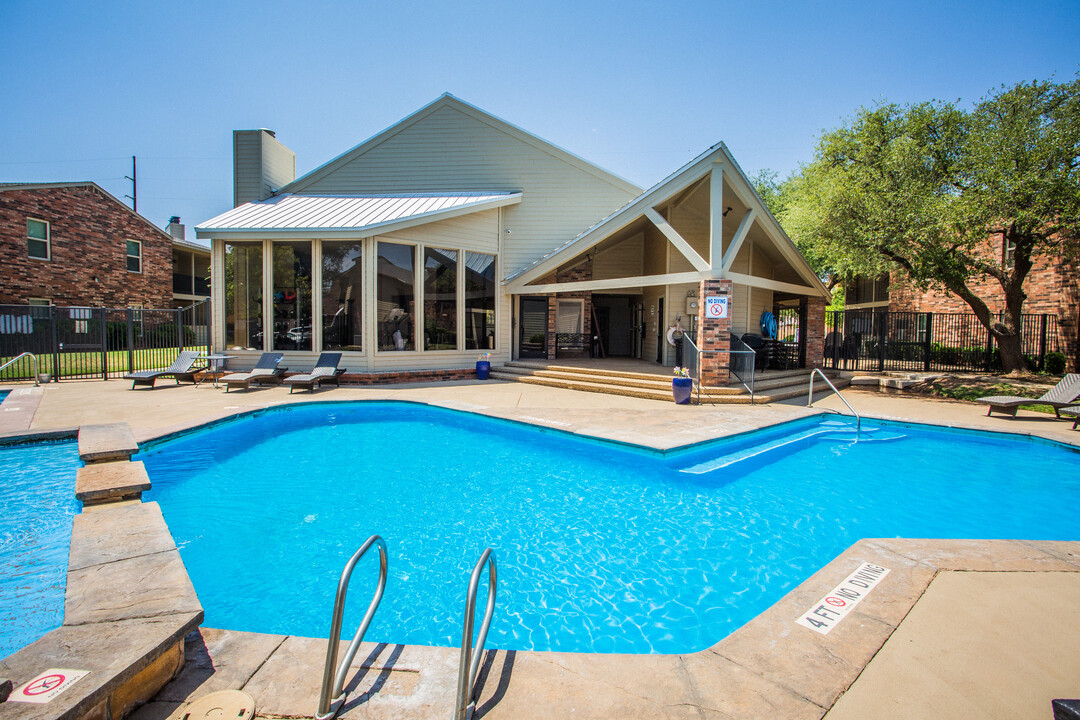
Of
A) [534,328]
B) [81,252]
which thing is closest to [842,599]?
[534,328]

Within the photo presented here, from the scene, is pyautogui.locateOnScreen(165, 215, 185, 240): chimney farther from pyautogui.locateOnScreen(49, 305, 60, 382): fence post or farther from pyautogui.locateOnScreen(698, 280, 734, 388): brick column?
pyautogui.locateOnScreen(698, 280, 734, 388): brick column

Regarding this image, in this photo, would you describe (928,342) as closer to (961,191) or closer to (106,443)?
(961,191)

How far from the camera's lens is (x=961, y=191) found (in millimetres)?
12008

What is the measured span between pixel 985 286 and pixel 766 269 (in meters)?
9.91

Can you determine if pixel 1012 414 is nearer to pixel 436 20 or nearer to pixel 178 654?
pixel 178 654

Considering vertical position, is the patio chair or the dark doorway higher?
the dark doorway

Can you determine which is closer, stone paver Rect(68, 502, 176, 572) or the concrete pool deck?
the concrete pool deck

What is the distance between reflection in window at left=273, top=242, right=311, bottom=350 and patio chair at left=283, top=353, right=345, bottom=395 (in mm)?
779

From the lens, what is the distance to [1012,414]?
971 cm

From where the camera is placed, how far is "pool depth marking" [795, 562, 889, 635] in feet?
8.86

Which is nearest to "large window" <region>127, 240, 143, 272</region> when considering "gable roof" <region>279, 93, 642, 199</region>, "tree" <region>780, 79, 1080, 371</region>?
"gable roof" <region>279, 93, 642, 199</region>

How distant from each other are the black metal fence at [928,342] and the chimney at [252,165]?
64.4ft

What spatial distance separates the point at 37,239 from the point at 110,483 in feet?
62.2

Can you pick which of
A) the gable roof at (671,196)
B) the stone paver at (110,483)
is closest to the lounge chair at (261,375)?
the stone paver at (110,483)
